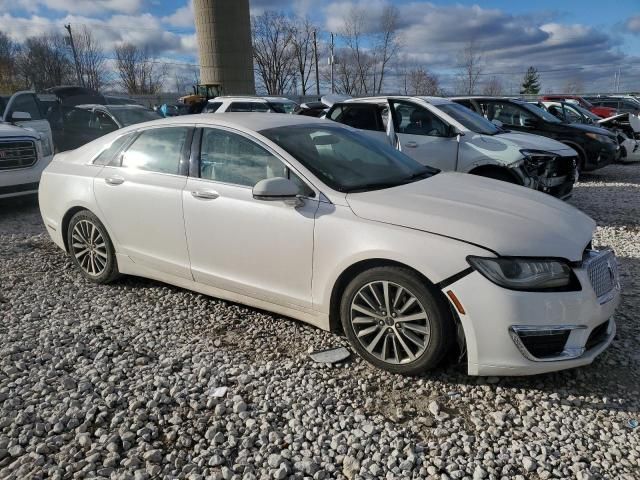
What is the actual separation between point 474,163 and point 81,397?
5731 millimetres

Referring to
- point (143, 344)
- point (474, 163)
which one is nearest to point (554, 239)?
point (143, 344)

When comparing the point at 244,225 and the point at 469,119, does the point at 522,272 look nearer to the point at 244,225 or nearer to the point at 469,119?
the point at 244,225

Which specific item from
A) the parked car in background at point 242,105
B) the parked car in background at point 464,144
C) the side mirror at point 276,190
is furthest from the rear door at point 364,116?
the parked car in background at point 242,105

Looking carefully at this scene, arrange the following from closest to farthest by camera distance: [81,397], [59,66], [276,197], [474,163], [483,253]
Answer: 1. [483,253]
2. [81,397]
3. [276,197]
4. [474,163]
5. [59,66]

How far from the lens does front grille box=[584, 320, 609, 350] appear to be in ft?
9.66

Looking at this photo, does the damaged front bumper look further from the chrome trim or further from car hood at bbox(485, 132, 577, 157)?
the chrome trim

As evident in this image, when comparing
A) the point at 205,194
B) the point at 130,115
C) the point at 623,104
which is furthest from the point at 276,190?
the point at 623,104

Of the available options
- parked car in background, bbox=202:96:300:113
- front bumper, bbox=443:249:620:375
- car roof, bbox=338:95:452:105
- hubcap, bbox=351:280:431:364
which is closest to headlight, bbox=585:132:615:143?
car roof, bbox=338:95:452:105

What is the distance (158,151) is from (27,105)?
7903mm

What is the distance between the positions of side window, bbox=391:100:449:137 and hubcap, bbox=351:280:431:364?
15.9 ft

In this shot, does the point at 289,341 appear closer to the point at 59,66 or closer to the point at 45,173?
the point at 45,173

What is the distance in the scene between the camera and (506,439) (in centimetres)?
260

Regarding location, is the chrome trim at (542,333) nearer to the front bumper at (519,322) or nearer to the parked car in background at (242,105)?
the front bumper at (519,322)

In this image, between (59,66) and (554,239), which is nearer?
(554,239)
